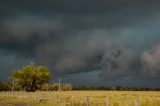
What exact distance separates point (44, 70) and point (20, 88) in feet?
41.2

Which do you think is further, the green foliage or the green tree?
the green foliage

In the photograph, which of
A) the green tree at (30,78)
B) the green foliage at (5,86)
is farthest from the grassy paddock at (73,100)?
the green foliage at (5,86)

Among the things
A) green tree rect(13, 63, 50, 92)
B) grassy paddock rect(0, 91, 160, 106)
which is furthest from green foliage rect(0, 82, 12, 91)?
grassy paddock rect(0, 91, 160, 106)

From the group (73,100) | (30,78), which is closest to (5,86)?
(30,78)

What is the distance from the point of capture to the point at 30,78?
14550 centimetres

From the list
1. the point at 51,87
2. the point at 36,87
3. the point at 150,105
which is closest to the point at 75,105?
the point at 150,105

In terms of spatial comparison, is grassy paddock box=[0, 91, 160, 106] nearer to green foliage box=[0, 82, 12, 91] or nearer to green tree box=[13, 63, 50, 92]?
green tree box=[13, 63, 50, 92]

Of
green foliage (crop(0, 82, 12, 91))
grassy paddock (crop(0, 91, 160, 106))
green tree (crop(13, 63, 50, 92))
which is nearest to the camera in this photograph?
grassy paddock (crop(0, 91, 160, 106))

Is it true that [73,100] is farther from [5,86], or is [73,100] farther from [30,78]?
[5,86]

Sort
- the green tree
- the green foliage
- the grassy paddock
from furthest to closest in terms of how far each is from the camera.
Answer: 1. the green foliage
2. the green tree
3. the grassy paddock

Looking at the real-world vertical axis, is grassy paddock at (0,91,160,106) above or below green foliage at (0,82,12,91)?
below

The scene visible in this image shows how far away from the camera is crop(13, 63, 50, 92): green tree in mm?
144000

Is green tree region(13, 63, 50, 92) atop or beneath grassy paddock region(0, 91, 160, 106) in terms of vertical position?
atop

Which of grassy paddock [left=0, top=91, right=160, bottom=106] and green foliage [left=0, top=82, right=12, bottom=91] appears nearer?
grassy paddock [left=0, top=91, right=160, bottom=106]
